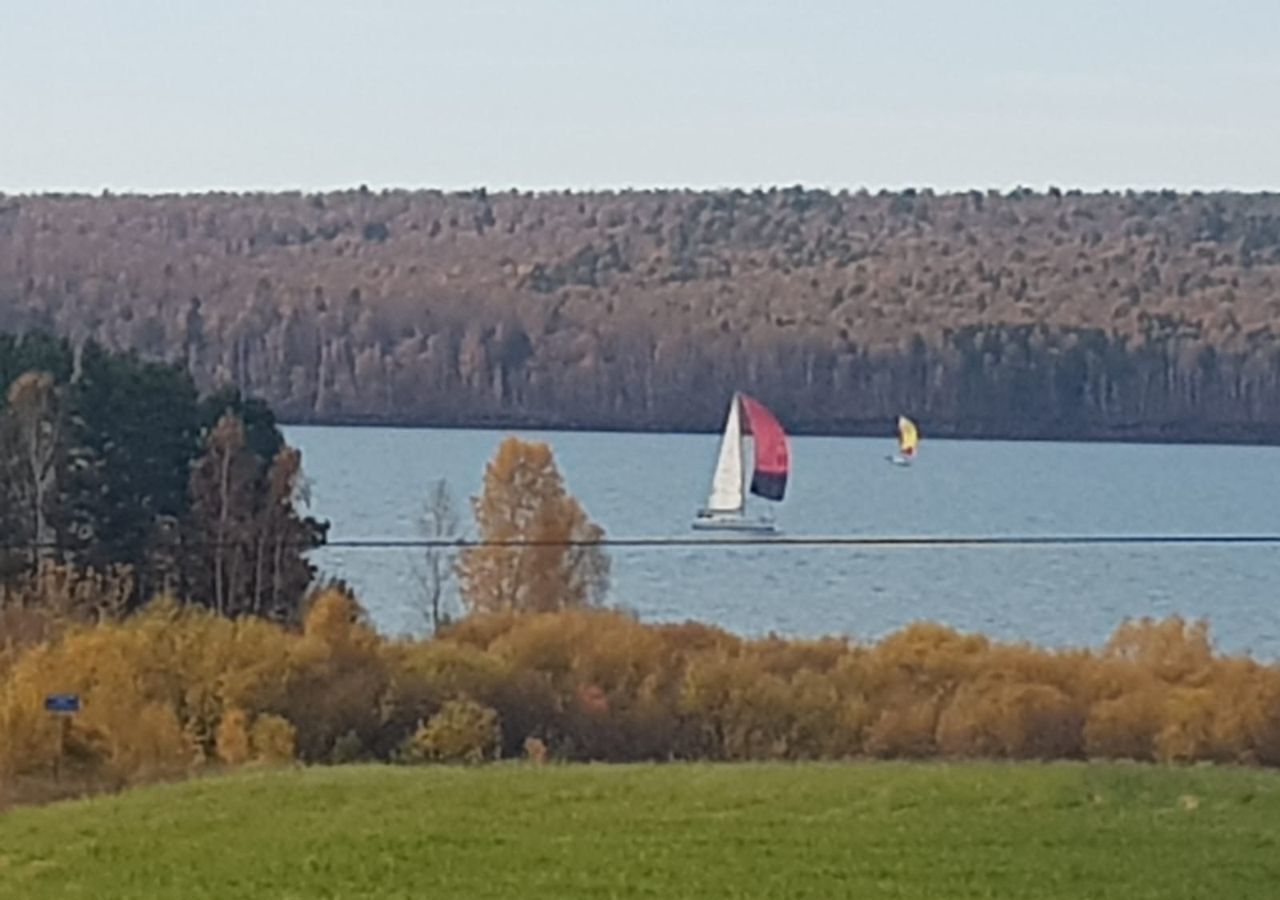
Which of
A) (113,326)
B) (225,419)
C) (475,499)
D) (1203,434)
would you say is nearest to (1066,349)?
(1203,434)

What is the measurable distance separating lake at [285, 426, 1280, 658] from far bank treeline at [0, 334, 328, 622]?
4.21 meters

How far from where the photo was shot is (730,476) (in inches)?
2677

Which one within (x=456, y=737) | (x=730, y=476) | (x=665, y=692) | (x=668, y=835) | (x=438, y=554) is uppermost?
(x=730, y=476)

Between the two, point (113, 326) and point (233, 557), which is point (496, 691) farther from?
point (113, 326)

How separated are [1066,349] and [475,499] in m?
42.2

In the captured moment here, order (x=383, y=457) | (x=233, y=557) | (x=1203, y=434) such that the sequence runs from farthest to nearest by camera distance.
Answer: (x=1203, y=434), (x=383, y=457), (x=233, y=557)

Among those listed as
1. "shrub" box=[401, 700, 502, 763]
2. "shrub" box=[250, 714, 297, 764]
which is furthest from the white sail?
"shrub" box=[250, 714, 297, 764]

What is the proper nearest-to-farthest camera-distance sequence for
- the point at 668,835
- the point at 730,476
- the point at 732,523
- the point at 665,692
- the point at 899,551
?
the point at 668,835, the point at 665,692, the point at 899,551, the point at 732,523, the point at 730,476

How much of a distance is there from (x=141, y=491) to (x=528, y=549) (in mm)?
7523

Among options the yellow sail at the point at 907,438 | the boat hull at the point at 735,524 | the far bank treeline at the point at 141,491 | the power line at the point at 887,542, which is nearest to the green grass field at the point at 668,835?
the power line at the point at 887,542

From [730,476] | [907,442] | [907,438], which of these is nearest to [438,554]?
[730,476]

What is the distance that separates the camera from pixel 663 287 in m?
109

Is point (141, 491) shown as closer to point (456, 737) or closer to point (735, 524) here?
point (456, 737)

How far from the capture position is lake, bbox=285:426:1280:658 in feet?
167
